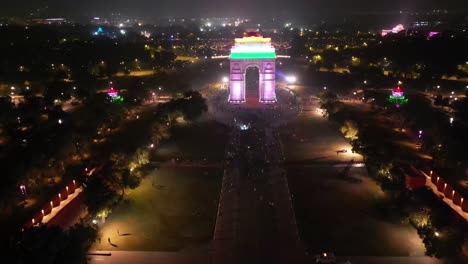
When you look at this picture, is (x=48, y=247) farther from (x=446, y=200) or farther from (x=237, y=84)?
(x=237, y=84)

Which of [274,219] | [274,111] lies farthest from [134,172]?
[274,111]

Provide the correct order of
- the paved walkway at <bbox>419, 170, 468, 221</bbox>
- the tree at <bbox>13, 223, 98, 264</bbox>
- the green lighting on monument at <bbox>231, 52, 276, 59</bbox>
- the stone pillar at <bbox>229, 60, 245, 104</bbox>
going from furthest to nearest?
1. the green lighting on monument at <bbox>231, 52, 276, 59</bbox>
2. the stone pillar at <bbox>229, 60, 245, 104</bbox>
3. the paved walkway at <bbox>419, 170, 468, 221</bbox>
4. the tree at <bbox>13, 223, 98, 264</bbox>

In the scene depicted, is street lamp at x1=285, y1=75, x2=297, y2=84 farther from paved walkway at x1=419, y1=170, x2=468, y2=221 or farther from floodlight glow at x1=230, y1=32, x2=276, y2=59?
paved walkway at x1=419, y1=170, x2=468, y2=221

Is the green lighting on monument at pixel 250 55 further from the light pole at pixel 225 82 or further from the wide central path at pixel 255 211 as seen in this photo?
the wide central path at pixel 255 211

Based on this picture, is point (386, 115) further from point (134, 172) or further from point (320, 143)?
point (134, 172)

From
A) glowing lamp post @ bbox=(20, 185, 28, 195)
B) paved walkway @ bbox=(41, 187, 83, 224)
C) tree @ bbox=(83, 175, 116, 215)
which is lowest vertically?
paved walkway @ bbox=(41, 187, 83, 224)

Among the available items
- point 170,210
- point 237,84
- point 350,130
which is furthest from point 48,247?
point 237,84

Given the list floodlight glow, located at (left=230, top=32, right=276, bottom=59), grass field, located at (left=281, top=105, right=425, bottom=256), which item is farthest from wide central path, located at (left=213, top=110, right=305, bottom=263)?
floodlight glow, located at (left=230, top=32, right=276, bottom=59)

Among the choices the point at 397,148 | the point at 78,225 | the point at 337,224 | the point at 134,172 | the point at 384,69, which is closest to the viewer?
the point at 78,225
